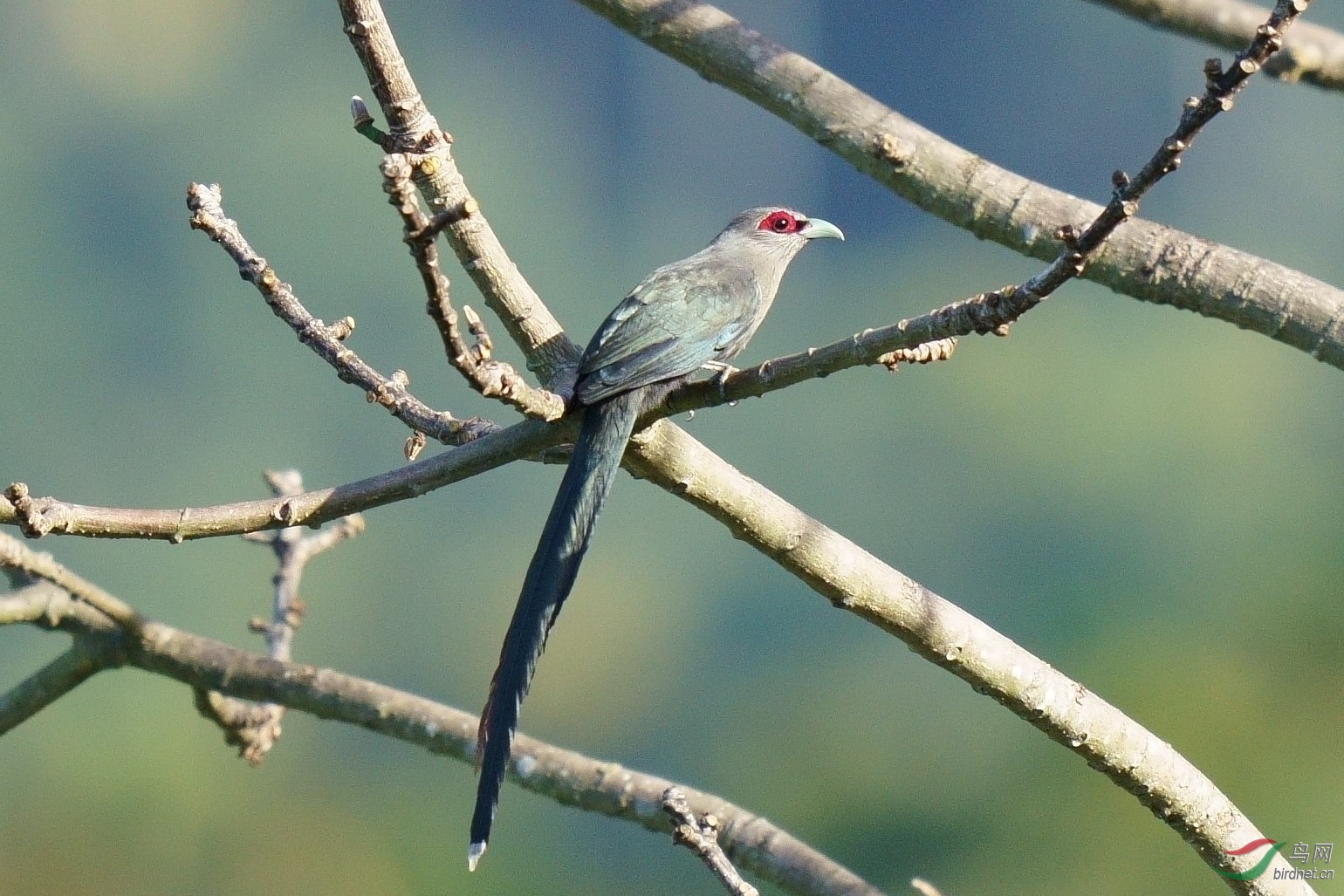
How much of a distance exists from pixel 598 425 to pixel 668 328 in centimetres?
52

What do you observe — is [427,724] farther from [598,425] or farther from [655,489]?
[655,489]

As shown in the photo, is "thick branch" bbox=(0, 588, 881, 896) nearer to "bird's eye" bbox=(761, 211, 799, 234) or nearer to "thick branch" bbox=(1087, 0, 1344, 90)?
"bird's eye" bbox=(761, 211, 799, 234)

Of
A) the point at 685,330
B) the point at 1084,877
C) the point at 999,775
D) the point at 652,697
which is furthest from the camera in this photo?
the point at 652,697

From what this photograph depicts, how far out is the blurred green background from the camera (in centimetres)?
1209

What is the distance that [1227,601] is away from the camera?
1416cm

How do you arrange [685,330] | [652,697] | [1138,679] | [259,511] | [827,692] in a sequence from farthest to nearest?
[652,697] < [827,692] < [1138,679] < [685,330] < [259,511]

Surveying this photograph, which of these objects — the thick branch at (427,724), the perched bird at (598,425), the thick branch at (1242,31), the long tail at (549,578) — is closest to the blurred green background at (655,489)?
the thick branch at (1242,31)

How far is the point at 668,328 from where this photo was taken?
2.62 metres

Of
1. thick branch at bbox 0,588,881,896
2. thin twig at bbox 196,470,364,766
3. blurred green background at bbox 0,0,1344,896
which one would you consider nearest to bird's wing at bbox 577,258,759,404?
thick branch at bbox 0,588,881,896

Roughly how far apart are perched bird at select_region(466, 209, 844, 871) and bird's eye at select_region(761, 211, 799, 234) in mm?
654

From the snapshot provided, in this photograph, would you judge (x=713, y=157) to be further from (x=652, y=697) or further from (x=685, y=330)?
(x=685, y=330)

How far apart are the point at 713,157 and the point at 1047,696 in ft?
77.1

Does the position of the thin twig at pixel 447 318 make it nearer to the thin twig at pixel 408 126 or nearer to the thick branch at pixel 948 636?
the thin twig at pixel 408 126

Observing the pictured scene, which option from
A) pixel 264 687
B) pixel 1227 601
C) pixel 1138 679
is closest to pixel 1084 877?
pixel 1138 679
